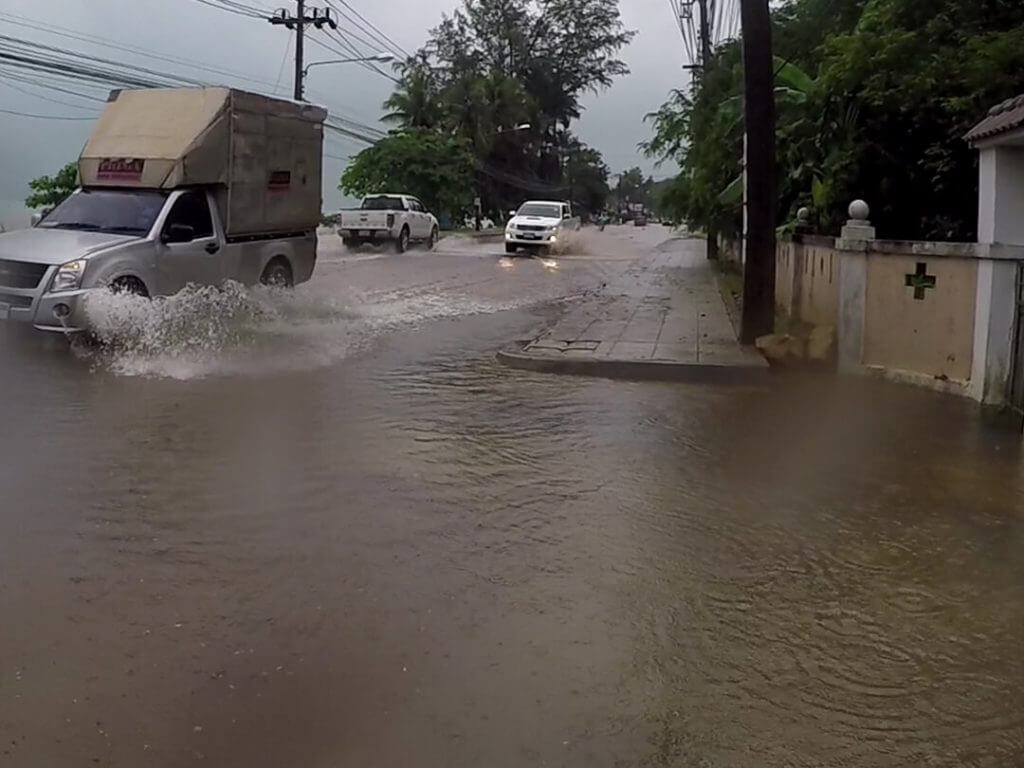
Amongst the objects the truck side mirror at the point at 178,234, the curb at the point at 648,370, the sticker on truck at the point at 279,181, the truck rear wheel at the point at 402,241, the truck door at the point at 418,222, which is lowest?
the curb at the point at 648,370

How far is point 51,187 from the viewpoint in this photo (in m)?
24.0

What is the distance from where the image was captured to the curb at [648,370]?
11359 millimetres

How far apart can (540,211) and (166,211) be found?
973 inches

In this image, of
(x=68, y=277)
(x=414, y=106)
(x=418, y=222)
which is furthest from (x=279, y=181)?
(x=414, y=106)

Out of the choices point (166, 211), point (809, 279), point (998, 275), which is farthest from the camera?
point (809, 279)

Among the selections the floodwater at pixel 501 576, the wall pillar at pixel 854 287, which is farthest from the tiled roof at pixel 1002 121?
the floodwater at pixel 501 576

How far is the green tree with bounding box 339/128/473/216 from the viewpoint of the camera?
52.6m

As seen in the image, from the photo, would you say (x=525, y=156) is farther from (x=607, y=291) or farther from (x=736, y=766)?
(x=736, y=766)

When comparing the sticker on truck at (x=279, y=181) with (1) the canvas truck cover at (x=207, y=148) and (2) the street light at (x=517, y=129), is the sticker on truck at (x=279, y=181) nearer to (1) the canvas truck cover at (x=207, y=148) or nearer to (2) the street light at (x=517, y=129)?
(1) the canvas truck cover at (x=207, y=148)

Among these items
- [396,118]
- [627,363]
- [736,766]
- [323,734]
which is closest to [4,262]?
[627,363]

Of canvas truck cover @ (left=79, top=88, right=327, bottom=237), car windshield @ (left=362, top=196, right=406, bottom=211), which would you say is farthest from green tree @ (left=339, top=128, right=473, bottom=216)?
canvas truck cover @ (left=79, top=88, right=327, bottom=237)

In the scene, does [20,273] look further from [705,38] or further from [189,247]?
[705,38]

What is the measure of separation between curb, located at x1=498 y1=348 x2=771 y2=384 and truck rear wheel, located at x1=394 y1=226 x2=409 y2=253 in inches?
918

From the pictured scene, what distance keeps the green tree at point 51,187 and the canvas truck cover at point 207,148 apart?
33.7 feet
